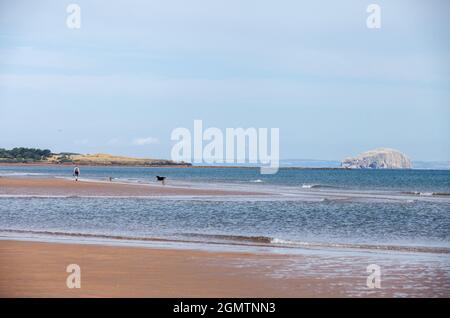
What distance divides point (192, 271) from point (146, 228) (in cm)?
941

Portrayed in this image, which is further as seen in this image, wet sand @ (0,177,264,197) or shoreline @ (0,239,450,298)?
wet sand @ (0,177,264,197)

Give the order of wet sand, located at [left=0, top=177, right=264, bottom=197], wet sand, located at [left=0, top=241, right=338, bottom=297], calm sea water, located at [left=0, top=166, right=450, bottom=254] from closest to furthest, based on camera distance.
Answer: wet sand, located at [left=0, top=241, right=338, bottom=297] → calm sea water, located at [left=0, top=166, right=450, bottom=254] → wet sand, located at [left=0, top=177, right=264, bottom=197]

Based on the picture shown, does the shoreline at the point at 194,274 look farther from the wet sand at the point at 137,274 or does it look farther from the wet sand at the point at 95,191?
the wet sand at the point at 95,191

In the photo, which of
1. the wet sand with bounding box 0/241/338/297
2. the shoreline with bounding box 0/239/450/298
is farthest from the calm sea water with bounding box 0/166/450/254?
the wet sand with bounding box 0/241/338/297

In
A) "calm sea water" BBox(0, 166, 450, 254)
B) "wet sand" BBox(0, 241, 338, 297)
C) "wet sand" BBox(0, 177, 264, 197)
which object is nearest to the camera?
"wet sand" BBox(0, 241, 338, 297)

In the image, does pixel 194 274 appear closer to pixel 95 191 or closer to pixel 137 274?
pixel 137 274

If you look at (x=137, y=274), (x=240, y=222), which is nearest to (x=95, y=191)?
(x=240, y=222)

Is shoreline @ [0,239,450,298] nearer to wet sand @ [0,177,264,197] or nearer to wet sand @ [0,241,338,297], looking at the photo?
wet sand @ [0,241,338,297]

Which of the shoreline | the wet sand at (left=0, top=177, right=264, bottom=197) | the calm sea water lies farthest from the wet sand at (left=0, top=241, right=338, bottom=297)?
the wet sand at (left=0, top=177, right=264, bottom=197)

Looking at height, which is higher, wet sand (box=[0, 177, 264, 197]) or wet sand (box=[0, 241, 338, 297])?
wet sand (box=[0, 241, 338, 297])

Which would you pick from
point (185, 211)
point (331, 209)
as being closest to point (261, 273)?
point (185, 211)

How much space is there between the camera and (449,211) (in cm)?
3256

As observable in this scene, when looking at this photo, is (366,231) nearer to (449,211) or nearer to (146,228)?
(146,228)

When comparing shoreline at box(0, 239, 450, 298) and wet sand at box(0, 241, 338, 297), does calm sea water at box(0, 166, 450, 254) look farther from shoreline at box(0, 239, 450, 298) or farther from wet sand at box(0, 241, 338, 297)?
wet sand at box(0, 241, 338, 297)
